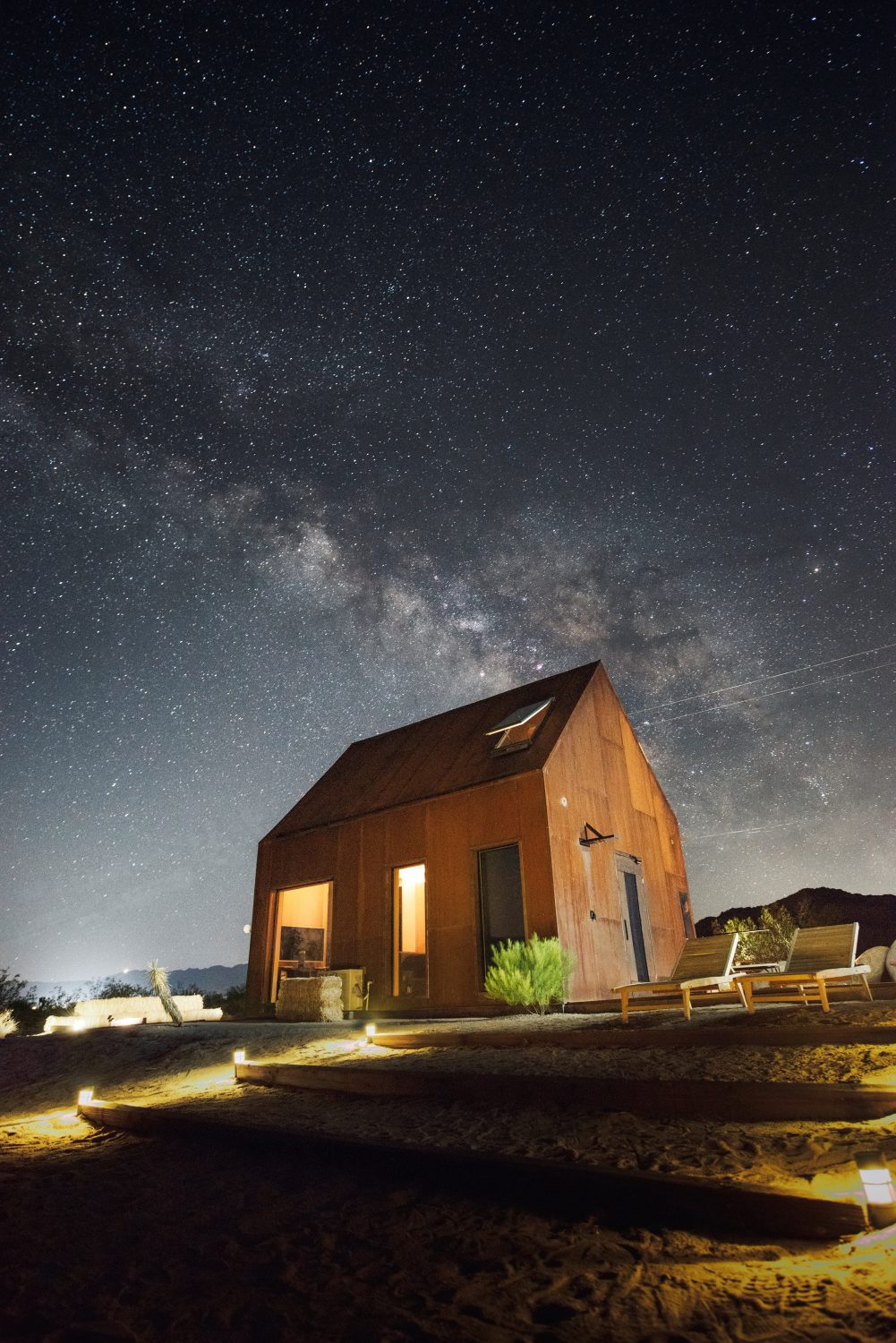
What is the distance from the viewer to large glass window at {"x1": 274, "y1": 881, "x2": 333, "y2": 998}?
1664 cm

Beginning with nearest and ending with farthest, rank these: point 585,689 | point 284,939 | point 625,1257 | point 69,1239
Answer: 1. point 625,1257
2. point 69,1239
3. point 585,689
4. point 284,939

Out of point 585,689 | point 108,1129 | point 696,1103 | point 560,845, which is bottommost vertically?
point 108,1129

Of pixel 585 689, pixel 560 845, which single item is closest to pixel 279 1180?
pixel 560 845

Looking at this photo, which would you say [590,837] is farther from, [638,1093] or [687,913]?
[638,1093]

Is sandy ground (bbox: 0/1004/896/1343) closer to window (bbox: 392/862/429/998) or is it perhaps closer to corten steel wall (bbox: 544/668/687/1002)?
corten steel wall (bbox: 544/668/687/1002)

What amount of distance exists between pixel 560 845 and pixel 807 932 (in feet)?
15.0

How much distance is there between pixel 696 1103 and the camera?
3771mm

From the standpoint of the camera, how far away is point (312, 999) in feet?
37.5

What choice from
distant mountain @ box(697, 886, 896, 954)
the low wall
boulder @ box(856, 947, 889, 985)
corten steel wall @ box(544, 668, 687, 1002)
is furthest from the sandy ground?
distant mountain @ box(697, 886, 896, 954)

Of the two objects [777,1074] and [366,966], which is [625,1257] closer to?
[777,1074]

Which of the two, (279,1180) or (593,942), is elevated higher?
(593,942)

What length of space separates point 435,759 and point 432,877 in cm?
263

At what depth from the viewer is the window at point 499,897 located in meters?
11.3

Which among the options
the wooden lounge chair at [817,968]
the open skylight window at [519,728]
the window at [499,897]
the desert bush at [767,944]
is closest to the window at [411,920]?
the window at [499,897]
